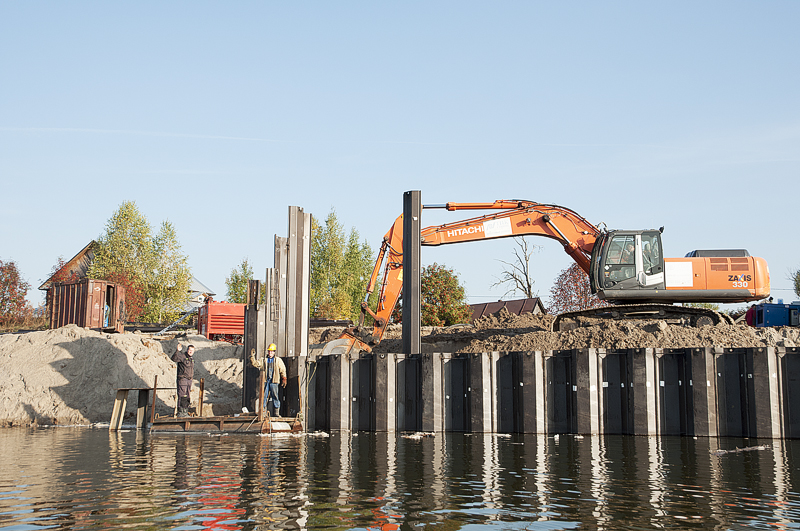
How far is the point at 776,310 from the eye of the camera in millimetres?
28719

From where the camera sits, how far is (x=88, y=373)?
24266mm

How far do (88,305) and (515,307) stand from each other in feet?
68.1

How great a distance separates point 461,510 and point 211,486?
11.0ft

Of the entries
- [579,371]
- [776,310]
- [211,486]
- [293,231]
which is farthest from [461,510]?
[776,310]

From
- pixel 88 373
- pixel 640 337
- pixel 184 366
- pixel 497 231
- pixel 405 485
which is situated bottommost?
pixel 405 485

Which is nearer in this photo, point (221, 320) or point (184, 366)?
point (184, 366)

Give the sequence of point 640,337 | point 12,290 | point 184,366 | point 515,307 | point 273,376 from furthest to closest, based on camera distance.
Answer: point 12,290 → point 515,307 → point 184,366 → point 640,337 → point 273,376

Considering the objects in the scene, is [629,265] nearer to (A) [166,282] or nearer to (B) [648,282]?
(B) [648,282]

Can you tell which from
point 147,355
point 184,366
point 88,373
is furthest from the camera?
point 147,355

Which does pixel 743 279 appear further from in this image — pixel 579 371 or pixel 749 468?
pixel 749 468

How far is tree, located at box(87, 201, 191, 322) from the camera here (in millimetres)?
51250

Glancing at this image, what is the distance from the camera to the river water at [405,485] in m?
6.80

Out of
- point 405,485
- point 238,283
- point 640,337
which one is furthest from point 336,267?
point 405,485

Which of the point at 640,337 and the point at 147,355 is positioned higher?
the point at 640,337
